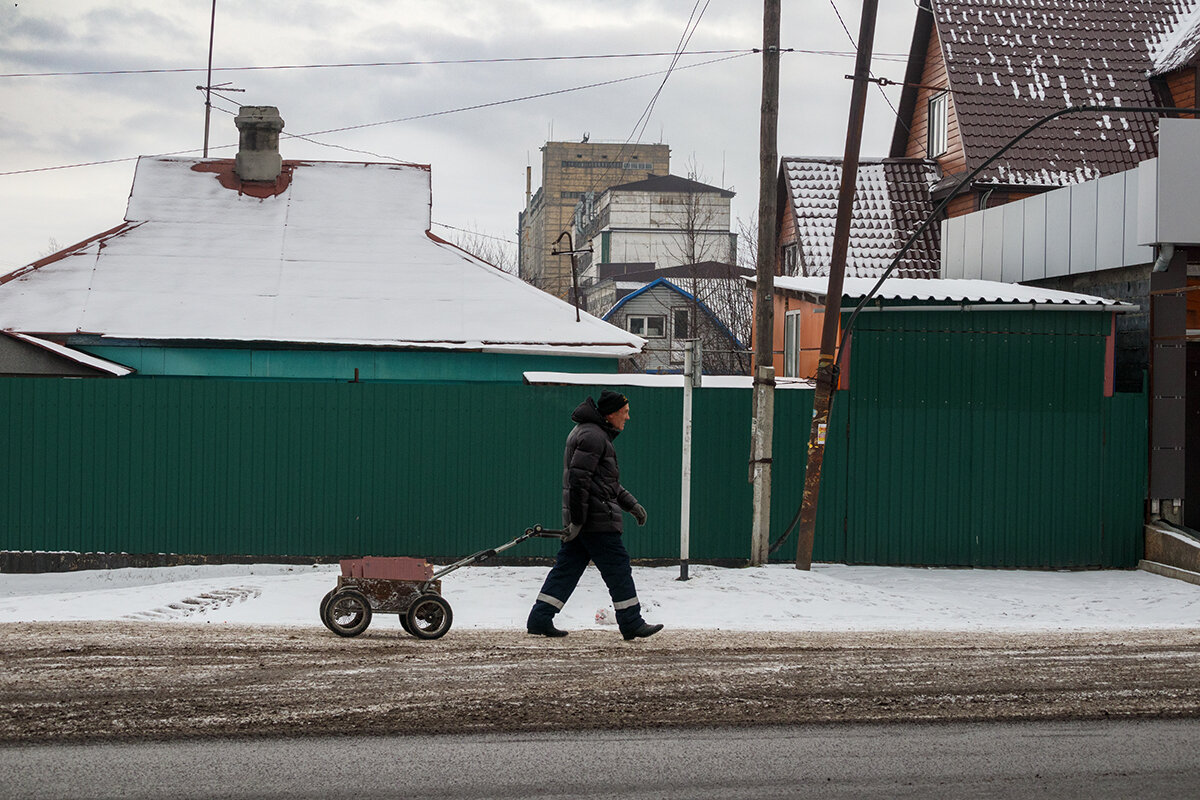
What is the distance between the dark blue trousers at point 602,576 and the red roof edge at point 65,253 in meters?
13.5

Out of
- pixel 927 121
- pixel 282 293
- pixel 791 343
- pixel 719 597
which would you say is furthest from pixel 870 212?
pixel 719 597

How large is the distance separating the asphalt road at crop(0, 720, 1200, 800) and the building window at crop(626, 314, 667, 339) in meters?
45.3

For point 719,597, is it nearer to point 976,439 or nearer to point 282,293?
point 976,439

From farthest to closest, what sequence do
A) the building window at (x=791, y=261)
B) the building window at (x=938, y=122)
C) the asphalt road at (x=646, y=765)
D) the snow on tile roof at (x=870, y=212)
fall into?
the building window at (x=791, y=261) < the building window at (x=938, y=122) < the snow on tile roof at (x=870, y=212) < the asphalt road at (x=646, y=765)

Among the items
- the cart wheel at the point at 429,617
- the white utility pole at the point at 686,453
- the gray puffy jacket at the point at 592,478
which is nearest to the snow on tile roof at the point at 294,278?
the white utility pole at the point at 686,453

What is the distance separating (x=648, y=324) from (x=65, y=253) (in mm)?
33996

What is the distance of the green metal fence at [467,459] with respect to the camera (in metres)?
12.9

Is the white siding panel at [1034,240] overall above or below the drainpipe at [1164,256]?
above

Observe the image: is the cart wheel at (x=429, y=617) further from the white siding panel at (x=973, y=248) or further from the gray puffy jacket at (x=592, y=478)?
the white siding panel at (x=973, y=248)

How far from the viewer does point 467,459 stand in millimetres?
13055

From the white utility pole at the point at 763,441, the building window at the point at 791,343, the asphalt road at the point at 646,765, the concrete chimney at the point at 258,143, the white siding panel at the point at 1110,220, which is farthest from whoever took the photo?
the concrete chimney at the point at 258,143

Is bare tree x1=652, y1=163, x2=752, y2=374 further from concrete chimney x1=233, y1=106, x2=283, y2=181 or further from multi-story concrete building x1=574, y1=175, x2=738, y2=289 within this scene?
multi-story concrete building x1=574, y1=175, x2=738, y2=289

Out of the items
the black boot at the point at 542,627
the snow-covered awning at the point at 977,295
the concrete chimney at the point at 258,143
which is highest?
the concrete chimney at the point at 258,143

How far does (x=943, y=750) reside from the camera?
6.03 meters
